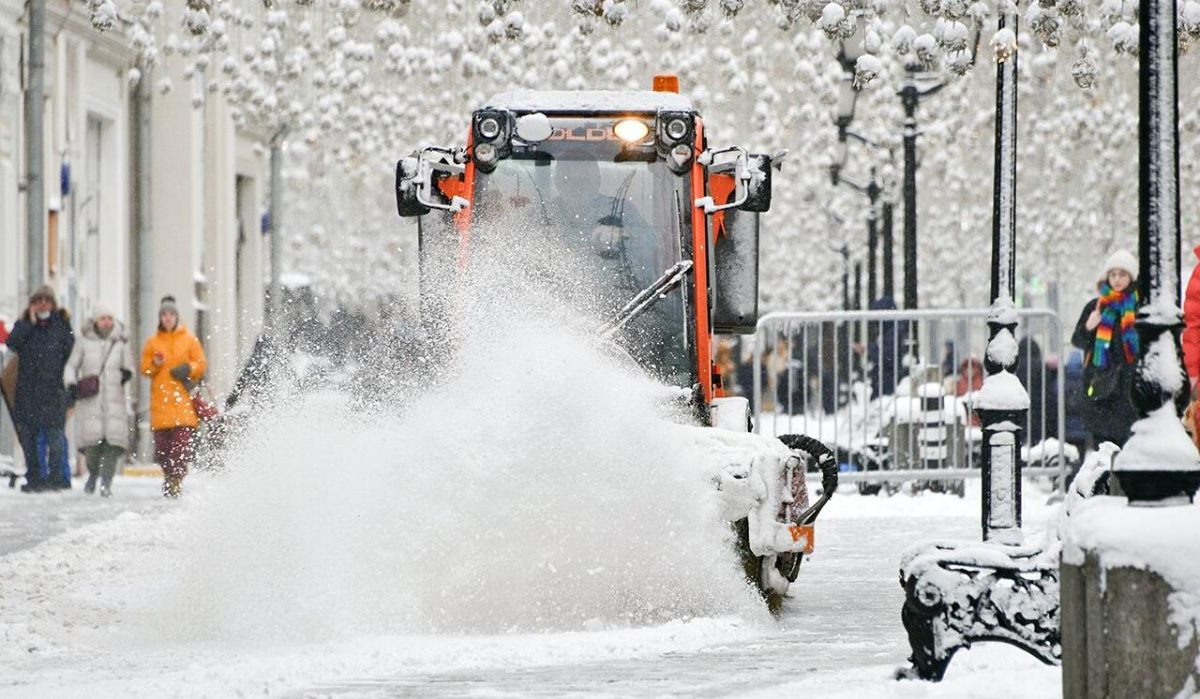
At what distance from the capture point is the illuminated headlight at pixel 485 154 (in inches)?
485

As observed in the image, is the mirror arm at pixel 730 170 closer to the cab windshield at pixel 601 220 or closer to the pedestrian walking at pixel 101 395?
the cab windshield at pixel 601 220

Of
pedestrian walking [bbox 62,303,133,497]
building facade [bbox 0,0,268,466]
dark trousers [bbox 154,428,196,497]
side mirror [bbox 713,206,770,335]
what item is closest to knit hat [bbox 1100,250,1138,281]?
side mirror [bbox 713,206,770,335]

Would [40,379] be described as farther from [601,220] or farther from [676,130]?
[676,130]

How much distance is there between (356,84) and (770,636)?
14865mm

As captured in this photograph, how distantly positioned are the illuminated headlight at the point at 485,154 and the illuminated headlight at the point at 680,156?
0.92 meters

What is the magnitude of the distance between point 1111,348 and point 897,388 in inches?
105

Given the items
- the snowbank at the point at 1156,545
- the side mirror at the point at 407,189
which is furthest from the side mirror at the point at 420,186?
the snowbank at the point at 1156,545

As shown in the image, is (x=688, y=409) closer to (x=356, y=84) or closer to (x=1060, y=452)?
(x=1060, y=452)

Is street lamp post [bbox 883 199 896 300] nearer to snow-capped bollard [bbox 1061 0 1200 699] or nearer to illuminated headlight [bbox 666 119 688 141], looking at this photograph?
illuminated headlight [bbox 666 119 688 141]

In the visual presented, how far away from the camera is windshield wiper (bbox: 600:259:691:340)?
38.6ft

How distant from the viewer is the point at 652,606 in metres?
9.56

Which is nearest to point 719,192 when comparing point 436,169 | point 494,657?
point 436,169

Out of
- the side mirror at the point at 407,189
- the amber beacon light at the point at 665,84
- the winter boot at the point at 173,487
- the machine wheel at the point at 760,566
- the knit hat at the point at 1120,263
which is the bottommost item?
the winter boot at the point at 173,487

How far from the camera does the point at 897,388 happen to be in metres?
17.8
